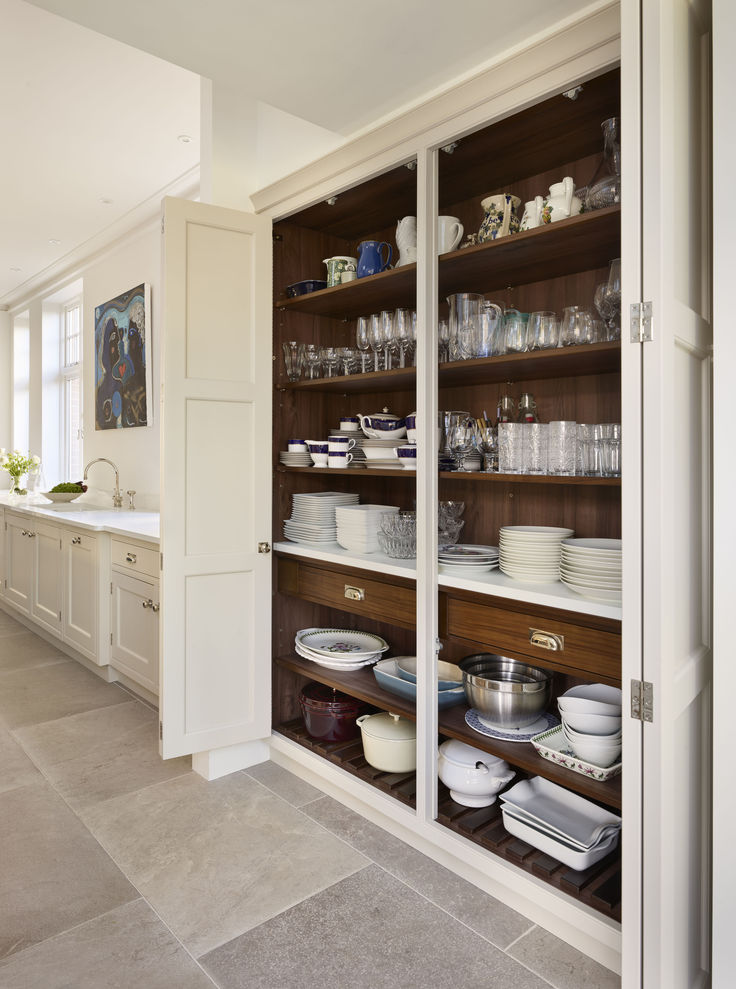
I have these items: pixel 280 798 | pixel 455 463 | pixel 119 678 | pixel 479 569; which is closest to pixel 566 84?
pixel 455 463

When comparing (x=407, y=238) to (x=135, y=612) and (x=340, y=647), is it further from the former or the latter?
(x=135, y=612)

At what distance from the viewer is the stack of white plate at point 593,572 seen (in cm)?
167

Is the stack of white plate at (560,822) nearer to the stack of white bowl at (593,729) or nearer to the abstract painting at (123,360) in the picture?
the stack of white bowl at (593,729)

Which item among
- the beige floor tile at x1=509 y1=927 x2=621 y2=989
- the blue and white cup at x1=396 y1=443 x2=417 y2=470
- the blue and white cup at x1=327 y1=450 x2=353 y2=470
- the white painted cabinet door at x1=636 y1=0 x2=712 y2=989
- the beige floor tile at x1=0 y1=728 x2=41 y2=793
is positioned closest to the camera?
the white painted cabinet door at x1=636 y1=0 x2=712 y2=989

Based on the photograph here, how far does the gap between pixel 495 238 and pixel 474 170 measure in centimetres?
34

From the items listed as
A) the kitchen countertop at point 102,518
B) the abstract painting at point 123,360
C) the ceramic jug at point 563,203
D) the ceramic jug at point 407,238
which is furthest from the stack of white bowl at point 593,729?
the abstract painting at point 123,360

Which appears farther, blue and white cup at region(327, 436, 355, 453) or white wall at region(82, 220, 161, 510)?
white wall at region(82, 220, 161, 510)

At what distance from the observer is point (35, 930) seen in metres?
1.80

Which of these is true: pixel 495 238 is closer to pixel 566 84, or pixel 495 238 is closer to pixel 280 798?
pixel 566 84

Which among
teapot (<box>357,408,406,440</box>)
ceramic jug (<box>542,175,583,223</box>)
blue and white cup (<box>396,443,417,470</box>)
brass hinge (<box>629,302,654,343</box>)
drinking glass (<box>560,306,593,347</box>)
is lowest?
blue and white cup (<box>396,443,417,470</box>)

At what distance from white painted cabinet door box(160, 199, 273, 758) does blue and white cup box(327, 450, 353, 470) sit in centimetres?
26

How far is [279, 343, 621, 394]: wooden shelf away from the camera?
179 cm

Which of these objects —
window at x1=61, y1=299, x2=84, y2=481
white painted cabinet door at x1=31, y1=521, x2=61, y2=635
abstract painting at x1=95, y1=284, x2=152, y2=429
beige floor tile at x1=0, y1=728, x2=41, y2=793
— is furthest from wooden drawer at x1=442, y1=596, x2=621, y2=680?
window at x1=61, y1=299, x2=84, y2=481

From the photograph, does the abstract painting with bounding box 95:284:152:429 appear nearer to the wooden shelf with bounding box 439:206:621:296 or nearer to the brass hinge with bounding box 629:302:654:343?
the wooden shelf with bounding box 439:206:621:296
